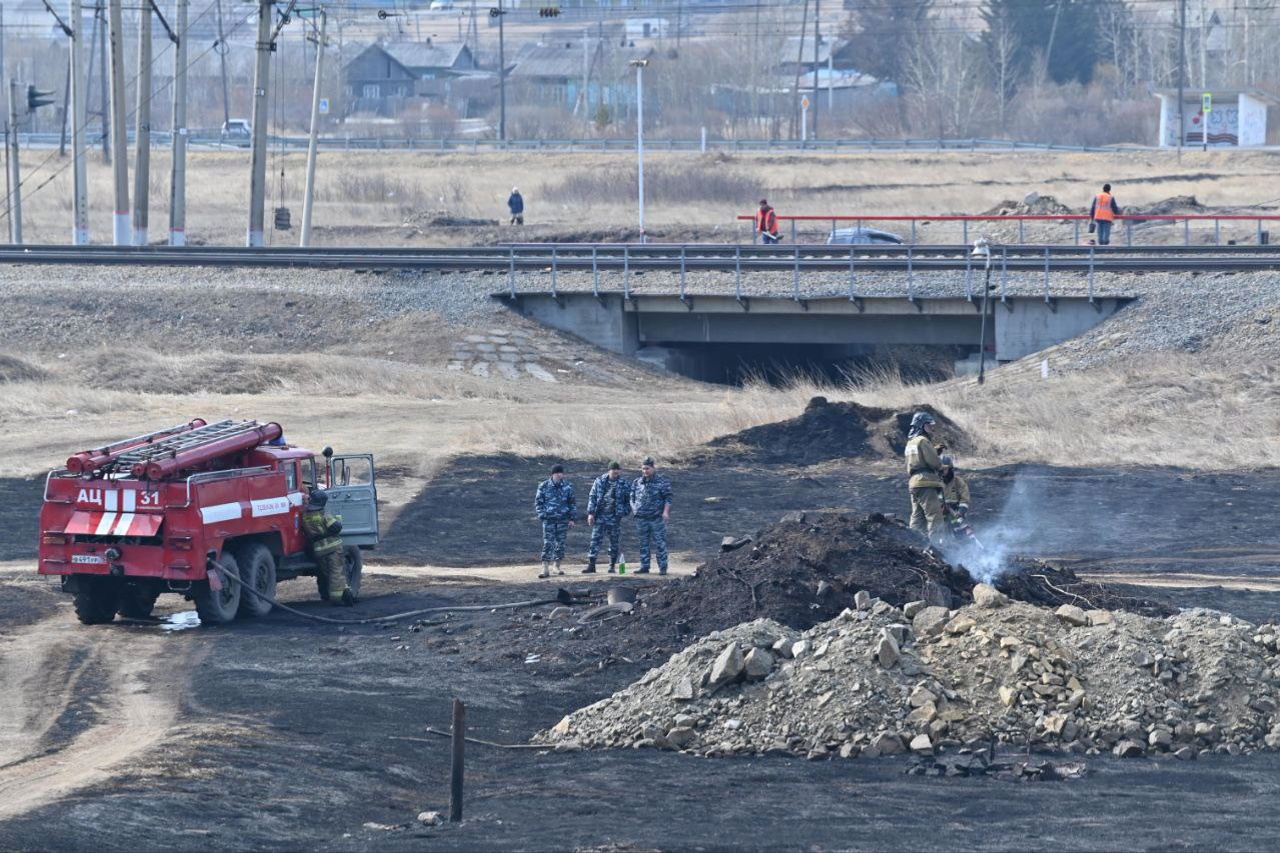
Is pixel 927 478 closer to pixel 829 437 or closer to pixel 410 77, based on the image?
pixel 829 437

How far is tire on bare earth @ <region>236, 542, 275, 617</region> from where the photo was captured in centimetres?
1858

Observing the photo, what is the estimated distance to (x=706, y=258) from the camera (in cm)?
4150

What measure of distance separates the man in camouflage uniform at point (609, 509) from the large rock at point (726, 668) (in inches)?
321

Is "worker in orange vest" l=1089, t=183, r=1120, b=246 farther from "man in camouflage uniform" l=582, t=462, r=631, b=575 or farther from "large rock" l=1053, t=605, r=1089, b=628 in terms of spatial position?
"large rock" l=1053, t=605, r=1089, b=628

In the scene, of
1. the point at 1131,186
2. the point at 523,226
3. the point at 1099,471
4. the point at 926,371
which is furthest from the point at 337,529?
the point at 1131,186

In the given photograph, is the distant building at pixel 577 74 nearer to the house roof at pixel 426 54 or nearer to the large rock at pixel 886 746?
the house roof at pixel 426 54

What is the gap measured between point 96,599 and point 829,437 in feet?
48.6

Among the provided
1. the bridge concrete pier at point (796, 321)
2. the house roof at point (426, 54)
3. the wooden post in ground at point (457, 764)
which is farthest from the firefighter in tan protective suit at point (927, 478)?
the house roof at point (426, 54)

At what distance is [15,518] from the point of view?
2541 centimetres

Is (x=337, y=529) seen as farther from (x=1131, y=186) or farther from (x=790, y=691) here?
(x=1131, y=186)

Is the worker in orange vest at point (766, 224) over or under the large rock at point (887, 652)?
over

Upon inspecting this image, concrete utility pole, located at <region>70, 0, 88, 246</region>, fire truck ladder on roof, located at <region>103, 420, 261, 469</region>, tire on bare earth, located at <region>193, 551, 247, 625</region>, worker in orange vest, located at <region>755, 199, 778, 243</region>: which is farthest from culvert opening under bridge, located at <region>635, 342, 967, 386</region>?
tire on bare earth, located at <region>193, 551, 247, 625</region>

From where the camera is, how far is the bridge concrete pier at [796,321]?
37844mm

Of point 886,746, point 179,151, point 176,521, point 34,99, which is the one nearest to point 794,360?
point 179,151
